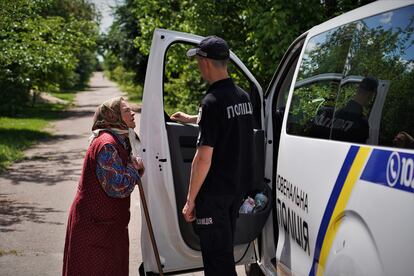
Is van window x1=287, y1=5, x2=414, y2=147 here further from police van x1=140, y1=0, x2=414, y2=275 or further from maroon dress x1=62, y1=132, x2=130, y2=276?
maroon dress x1=62, y1=132, x2=130, y2=276

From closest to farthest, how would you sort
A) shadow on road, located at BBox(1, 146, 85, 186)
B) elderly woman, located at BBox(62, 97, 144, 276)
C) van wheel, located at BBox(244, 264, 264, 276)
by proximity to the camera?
elderly woman, located at BBox(62, 97, 144, 276) → van wheel, located at BBox(244, 264, 264, 276) → shadow on road, located at BBox(1, 146, 85, 186)

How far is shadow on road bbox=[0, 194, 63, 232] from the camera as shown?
721 cm

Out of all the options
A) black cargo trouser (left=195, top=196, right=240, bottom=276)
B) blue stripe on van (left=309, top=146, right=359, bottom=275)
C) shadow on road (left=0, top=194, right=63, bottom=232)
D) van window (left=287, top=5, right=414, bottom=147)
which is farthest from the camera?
shadow on road (left=0, top=194, right=63, bottom=232)

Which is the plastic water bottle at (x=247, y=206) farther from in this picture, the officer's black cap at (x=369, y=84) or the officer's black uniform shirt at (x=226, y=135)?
the officer's black cap at (x=369, y=84)

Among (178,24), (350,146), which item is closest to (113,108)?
(350,146)

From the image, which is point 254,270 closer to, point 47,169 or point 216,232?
point 216,232

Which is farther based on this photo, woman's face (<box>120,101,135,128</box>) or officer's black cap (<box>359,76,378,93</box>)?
woman's face (<box>120,101,135,128</box>)

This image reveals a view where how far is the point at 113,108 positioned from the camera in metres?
3.64

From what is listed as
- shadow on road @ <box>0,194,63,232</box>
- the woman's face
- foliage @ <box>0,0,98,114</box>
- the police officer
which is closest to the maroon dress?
the woman's face

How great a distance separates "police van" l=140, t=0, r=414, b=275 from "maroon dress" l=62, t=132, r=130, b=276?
24 cm

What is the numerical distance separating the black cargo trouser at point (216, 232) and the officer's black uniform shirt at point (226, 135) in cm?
6

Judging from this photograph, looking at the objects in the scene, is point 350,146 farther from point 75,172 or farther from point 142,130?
point 75,172

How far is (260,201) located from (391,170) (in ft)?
5.87

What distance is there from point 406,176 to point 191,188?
152cm
